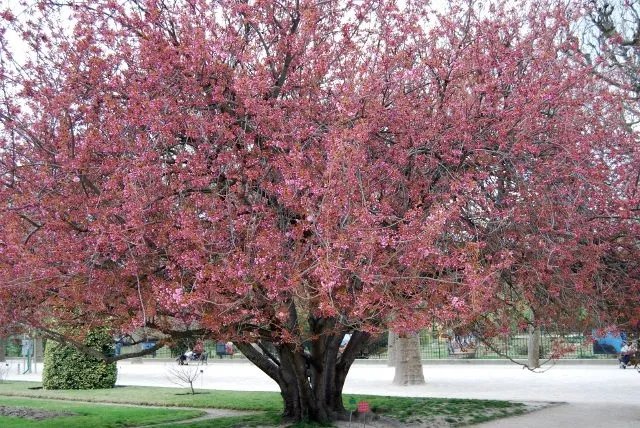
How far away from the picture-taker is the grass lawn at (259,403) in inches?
510

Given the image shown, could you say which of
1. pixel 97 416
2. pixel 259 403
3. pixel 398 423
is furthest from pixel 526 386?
pixel 97 416

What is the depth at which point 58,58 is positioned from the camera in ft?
31.2

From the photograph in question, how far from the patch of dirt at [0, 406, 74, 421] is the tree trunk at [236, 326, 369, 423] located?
4622 mm

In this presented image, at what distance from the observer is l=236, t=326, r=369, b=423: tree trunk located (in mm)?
12047

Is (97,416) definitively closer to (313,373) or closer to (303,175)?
(313,373)

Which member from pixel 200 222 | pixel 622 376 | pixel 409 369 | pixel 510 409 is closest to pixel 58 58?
pixel 200 222

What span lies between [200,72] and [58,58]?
6.43 ft

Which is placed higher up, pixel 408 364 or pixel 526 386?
pixel 408 364

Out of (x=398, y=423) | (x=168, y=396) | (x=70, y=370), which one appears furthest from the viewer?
(x=70, y=370)

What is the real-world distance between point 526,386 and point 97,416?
39.9 feet

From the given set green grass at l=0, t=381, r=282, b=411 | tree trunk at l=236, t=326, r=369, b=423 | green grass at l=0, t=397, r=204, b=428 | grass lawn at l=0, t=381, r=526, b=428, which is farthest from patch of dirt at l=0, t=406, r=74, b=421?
tree trunk at l=236, t=326, r=369, b=423

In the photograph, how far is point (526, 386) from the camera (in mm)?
20281

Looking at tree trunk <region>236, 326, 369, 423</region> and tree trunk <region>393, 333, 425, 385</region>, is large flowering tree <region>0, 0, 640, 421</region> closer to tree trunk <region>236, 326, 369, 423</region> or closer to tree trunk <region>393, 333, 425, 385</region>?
tree trunk <region>236, 326, 369, 423</region>

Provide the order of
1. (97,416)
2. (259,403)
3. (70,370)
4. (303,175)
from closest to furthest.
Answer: (303,175)
(97,416)
(259,403)
(70,370)
